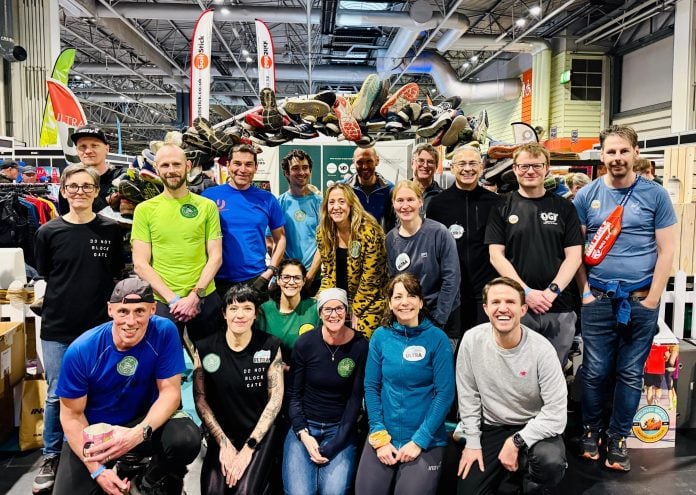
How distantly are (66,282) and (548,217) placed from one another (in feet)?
8.50

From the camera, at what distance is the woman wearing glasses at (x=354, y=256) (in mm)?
3006

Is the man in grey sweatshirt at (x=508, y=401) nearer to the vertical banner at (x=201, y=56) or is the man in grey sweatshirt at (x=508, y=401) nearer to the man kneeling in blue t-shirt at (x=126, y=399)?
the man kneeling in blue t-shirt at (x=126, y=399)

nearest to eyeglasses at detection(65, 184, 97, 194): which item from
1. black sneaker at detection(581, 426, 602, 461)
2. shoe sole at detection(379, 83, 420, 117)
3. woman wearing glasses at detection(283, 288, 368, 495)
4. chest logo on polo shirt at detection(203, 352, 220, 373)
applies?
chest logo on polo shirt at detection(203, 352, 220, 373)

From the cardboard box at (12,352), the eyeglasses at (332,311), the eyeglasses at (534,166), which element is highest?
the eyeglasses at (534,166)

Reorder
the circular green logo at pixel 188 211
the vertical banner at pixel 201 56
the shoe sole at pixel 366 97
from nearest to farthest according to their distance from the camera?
the circular green logo at pixel 188 211, the shoe sole at pixel 366 97, the vertical banner at pixel 201 56

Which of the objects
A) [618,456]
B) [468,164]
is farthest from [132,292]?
[618,456]

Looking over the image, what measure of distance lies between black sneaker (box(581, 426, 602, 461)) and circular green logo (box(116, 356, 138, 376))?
2.55m

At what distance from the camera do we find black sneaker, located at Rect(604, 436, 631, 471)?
3.09m

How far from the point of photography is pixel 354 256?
9.86 feet

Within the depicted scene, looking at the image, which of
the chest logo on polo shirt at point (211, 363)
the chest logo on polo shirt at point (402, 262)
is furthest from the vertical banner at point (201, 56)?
the chest logo on polo shirt at point (211, 363)

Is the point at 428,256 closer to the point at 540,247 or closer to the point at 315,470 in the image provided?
the point at 540,247

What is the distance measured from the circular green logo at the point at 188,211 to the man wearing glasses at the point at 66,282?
45 centimetres

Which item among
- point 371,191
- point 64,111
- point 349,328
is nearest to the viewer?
point 349,328

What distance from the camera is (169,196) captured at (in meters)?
2.92
